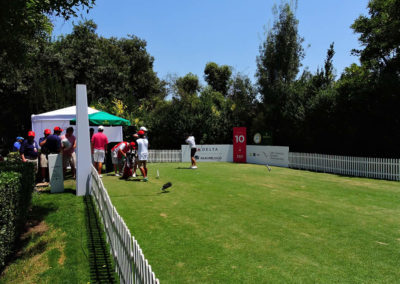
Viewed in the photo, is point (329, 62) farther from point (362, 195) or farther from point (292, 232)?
point (292, 232)

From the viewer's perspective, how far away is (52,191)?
917 cm

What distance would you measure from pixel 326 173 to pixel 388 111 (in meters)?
4.26

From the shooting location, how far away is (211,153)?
21.1 m

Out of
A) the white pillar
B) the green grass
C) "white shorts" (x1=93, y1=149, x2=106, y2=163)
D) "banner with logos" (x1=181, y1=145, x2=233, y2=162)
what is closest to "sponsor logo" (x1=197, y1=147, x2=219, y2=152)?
"banner with logos" (x1=181, y1=145, x2=233, y2=162)

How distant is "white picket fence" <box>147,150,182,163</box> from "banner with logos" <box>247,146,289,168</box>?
4.93 metres

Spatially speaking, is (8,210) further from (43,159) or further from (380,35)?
(380,35)

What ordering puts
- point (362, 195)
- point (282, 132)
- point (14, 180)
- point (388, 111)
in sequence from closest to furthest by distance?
point (14, 180), point (362, 195), point (388, 111), point (282, 132)

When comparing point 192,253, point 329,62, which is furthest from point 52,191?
point 329,62

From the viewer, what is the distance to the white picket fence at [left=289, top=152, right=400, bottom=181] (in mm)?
13555

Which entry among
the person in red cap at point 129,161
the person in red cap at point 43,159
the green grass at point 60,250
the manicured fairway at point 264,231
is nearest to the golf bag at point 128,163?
the person in red cap at point 129,161

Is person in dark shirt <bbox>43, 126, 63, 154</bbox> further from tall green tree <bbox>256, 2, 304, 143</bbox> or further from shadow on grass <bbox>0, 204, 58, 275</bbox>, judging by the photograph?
tall green tree <bbox>256, 2, 304, 143</bbox>

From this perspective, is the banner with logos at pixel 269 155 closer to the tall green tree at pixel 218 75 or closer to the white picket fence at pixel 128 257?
the white picket fence at pixel 128 257

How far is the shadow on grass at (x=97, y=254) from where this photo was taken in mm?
4312

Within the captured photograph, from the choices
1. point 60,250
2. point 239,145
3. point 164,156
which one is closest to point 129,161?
point 60,250
